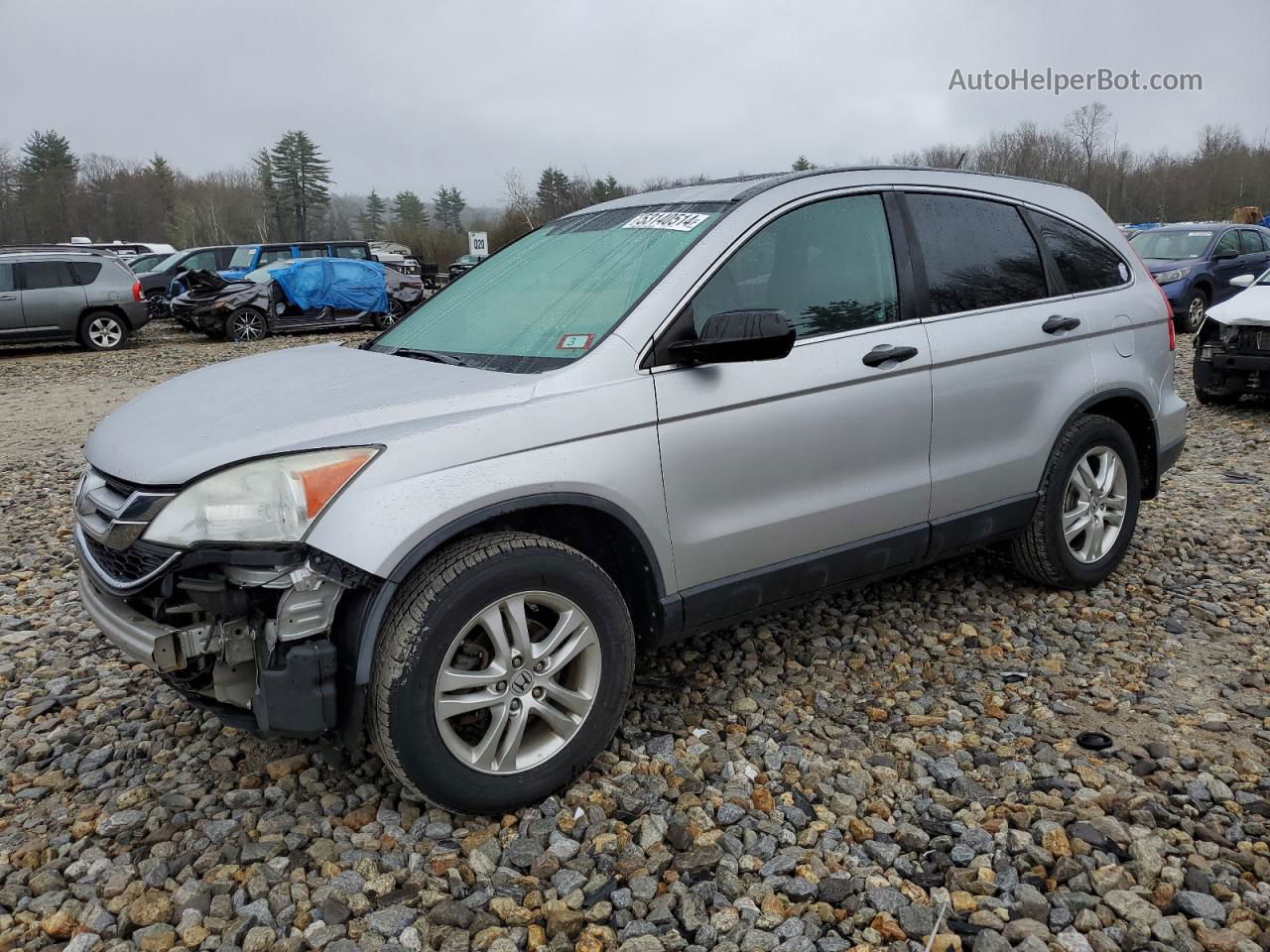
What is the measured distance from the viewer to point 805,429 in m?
3.11

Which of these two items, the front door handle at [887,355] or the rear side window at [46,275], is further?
the rear side window at [46,275]

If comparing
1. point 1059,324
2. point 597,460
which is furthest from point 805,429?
point 1059,324

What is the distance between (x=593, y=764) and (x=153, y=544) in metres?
1.46

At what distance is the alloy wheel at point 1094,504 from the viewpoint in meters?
4.08

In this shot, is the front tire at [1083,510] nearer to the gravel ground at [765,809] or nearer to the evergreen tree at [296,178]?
the gravel ground at [765,809]

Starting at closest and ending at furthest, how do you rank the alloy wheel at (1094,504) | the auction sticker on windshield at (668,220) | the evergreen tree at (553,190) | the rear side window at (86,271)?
the auction sticker on windshield at (668,220)
the alloy wheel at (1094,504)
the rear side window at (86,271)
the evergreen tree at (553,190)

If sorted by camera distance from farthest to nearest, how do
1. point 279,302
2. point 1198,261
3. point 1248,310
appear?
point 279,302, point 1198,261, point 1248,310

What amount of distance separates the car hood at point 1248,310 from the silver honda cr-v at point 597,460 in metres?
5.12

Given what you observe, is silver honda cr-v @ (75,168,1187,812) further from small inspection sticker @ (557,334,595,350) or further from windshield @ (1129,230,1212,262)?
windshield @ (1129,230,1212,262)

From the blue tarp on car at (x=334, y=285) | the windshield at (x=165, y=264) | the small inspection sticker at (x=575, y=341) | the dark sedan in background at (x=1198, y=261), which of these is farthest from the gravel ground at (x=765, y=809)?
the windshield at (x=165, y=264)

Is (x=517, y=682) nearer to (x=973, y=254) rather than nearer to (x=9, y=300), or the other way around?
(x=973, y=254)

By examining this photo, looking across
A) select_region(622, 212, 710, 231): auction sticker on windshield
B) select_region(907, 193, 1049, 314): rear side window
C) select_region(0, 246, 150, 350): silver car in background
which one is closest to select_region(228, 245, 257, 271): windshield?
select_region(0, 246, 150, 350): silver car in background

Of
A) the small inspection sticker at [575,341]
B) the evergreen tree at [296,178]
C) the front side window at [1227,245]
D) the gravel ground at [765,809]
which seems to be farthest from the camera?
the evergreen tree at [296,178]

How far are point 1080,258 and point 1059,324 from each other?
0.46m
